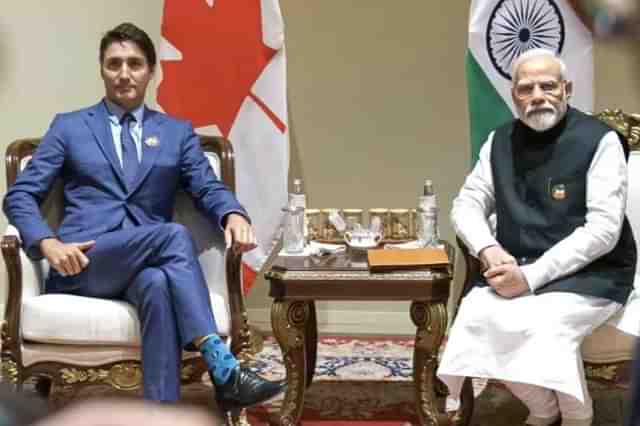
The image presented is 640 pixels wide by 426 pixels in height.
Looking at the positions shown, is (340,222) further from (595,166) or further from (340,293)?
→ (595,166)

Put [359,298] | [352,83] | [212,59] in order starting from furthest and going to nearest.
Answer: [352,83] → [212,59] → [359,298]

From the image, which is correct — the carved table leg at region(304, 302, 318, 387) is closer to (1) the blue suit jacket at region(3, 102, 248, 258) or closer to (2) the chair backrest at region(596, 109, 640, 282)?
(1) the blue suit jacket at region(3, 102, 248, 258)

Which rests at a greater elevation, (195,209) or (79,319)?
(195,209)

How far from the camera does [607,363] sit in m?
2.56

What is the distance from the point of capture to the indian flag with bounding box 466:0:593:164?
11.2ft

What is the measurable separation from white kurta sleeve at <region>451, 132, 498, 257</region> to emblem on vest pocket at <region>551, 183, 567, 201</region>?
246 millimetres

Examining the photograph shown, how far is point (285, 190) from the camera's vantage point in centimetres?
377

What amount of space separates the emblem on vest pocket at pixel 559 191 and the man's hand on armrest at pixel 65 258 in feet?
5.05

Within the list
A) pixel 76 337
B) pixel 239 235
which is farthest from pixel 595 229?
pixel 76 337

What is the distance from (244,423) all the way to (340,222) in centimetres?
91

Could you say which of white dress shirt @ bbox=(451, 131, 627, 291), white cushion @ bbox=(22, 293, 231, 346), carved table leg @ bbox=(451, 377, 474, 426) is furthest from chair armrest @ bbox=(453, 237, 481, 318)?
white cushion @ bbox=(22, 293, 231, 346)

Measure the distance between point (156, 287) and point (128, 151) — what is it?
642 millimetres

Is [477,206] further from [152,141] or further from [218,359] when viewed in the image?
[152,141]

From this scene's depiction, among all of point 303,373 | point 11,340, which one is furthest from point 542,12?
point 11,340
